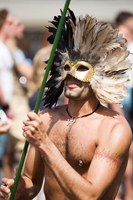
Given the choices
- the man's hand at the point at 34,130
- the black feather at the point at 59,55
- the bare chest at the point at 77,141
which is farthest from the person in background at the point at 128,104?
the man's hand at the point at 34,130

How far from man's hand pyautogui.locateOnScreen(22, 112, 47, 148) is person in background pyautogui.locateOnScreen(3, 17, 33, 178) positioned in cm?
296

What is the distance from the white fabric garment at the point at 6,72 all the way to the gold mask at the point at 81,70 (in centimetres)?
267

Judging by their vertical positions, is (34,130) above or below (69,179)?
above

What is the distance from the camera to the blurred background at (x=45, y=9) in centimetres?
1142

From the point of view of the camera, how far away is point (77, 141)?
298 cm

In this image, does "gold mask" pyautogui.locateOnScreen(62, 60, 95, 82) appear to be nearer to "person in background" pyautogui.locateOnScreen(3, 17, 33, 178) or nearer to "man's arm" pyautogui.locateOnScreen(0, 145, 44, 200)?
"man's arm" pyautogui.locateOnScreen(0, 145, 44, 200)

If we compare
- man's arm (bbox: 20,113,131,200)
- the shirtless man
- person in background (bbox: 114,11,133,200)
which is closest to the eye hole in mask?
Result: the shirtless man

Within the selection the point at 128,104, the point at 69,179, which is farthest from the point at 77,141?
the point at 128,104

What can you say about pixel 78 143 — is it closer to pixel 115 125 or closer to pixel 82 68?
pixel 115 125

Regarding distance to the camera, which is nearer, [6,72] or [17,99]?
[6,72]

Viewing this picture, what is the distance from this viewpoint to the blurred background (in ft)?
37.5

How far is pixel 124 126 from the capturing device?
9.45 ft

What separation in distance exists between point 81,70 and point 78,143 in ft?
1.69

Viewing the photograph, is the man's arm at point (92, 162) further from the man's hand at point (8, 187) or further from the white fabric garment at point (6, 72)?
the white fabric garment at point (6, 72)
